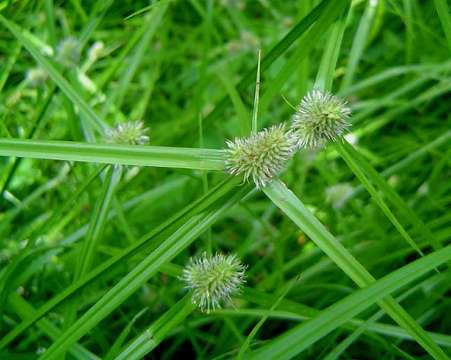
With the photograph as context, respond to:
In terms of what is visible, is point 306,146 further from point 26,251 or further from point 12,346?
point 12,346

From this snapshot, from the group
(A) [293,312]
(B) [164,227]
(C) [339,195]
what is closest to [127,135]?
(B) [164,227]

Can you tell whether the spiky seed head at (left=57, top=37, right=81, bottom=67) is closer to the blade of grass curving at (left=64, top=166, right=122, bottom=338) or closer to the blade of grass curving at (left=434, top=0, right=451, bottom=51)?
the blade of grass curving at (left=64, top=166, right=122, bottom=338)

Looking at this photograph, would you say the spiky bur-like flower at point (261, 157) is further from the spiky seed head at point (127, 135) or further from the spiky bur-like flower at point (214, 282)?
the spiky seed head at point (127, 135)

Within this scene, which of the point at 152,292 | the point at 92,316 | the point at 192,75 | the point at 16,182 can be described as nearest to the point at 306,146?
the point at 92,316

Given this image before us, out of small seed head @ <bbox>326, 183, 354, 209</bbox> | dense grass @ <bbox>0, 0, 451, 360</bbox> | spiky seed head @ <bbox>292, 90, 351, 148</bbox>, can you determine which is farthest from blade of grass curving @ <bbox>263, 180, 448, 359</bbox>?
small seed head @ <bbox>326, 183, 354, 209</bbox>

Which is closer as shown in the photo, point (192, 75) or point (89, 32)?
point (89, 32)

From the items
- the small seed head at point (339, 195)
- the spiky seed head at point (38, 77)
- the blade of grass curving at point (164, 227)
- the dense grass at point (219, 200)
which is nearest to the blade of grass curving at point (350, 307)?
the dense grass at point (219, 200)

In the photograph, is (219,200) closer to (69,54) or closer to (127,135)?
(127,135)
